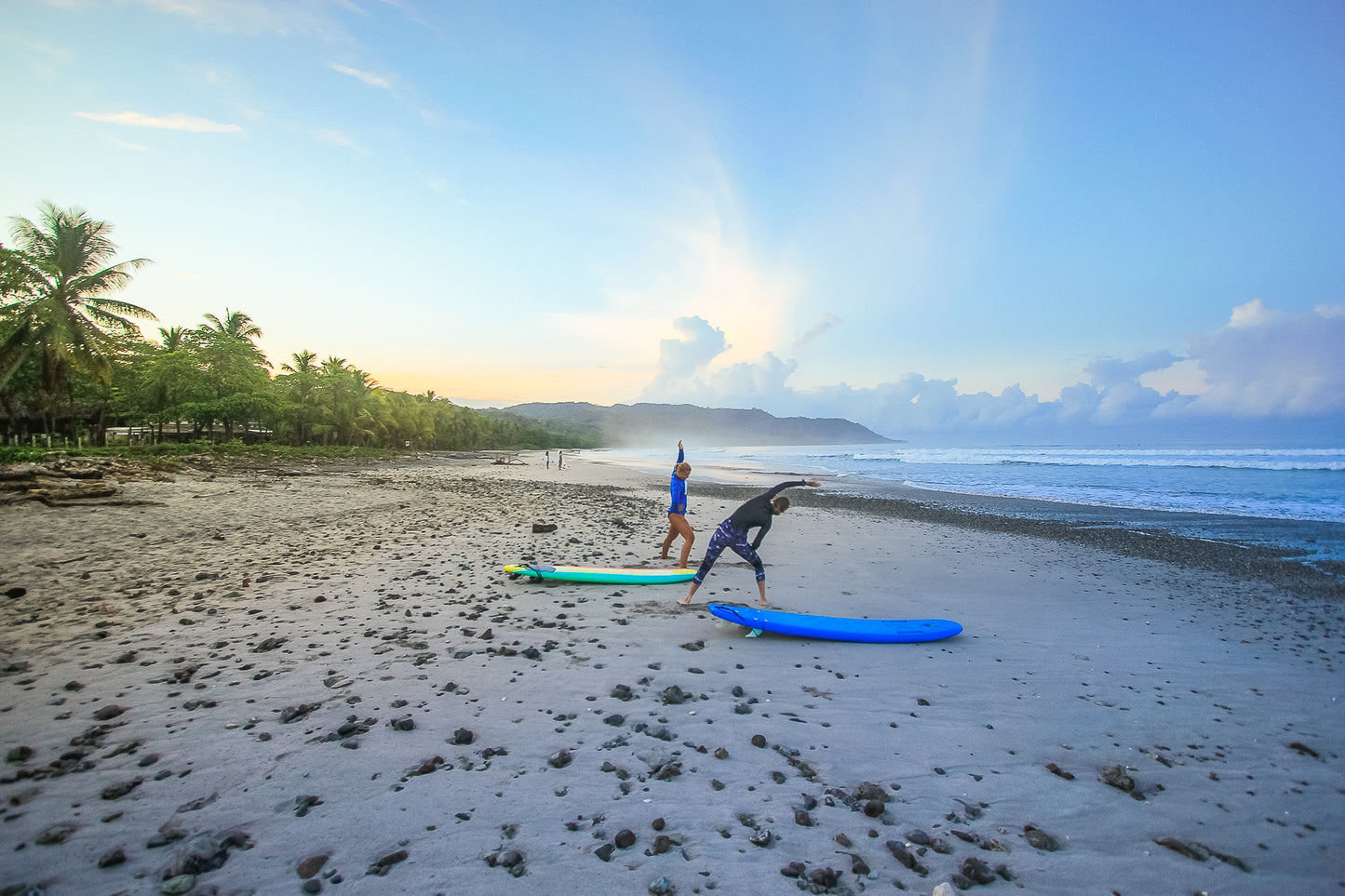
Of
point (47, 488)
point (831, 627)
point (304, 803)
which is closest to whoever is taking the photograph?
point (304, 803)

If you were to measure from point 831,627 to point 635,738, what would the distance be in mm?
3263

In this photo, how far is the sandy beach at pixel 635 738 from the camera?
10.5ft

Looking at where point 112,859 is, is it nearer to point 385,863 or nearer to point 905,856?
point 385,863

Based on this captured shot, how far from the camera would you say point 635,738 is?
14.8ft

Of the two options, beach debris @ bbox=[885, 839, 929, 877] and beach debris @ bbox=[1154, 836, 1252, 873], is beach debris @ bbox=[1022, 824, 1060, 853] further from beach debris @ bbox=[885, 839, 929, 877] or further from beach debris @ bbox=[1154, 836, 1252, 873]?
beach debris @ bbox=[885, 839, 929, 877]

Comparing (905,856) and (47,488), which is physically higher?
(47,488)

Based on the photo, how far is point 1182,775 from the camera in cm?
433

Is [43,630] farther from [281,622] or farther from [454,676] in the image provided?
[454,676]

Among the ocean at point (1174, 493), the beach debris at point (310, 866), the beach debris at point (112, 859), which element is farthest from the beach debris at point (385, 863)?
the ocean at point (1174, 493)

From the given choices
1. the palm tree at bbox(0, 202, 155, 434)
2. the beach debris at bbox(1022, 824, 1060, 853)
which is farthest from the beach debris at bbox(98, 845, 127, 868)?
the palm tree at bbox(0, 202, 155, 434)

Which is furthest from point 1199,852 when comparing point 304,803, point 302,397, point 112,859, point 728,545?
point 302,397

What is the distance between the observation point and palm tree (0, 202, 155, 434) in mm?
29672

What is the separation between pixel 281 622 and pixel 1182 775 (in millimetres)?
9061

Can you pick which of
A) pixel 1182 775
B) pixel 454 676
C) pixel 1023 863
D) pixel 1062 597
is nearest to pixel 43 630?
pixel 454 676
